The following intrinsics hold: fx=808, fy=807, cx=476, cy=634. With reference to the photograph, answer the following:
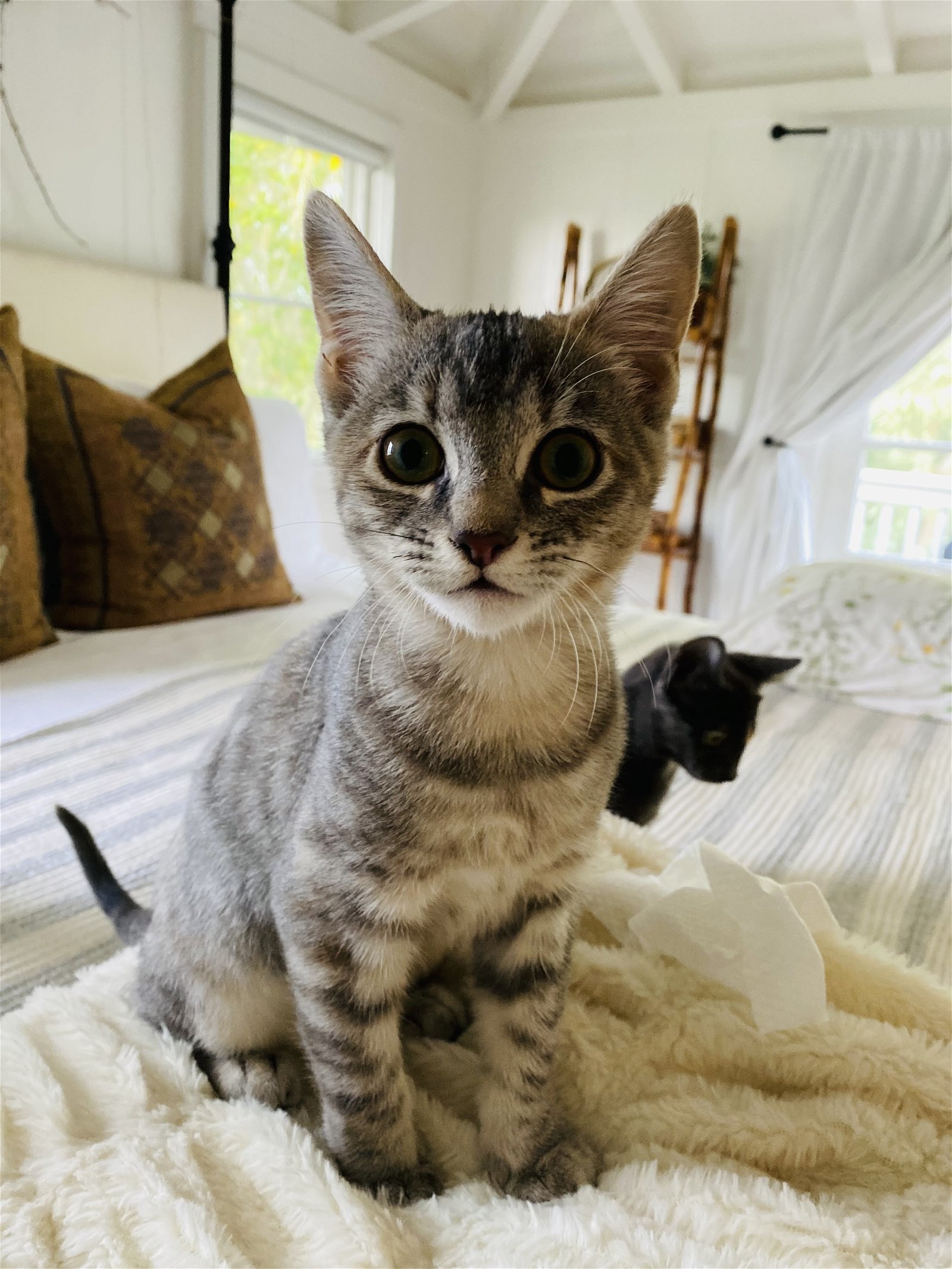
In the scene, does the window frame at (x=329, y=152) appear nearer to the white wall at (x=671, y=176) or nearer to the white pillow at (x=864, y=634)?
the white wall at (x=671, y=176)

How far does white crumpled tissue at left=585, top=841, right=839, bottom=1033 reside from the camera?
65cm

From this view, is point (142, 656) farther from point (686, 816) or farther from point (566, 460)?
point (566, 460)

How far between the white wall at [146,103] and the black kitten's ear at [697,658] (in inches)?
64.5

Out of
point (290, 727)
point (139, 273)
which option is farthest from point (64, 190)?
point (290, 727)

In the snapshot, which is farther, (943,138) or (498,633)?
(943,138)

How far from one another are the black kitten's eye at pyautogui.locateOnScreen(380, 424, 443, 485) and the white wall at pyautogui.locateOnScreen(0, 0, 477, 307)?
61.4 inches

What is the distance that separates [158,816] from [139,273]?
4.91ft

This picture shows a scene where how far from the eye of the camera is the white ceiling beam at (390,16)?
2.24m

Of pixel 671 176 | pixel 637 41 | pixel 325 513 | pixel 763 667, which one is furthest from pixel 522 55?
pixel 763 667

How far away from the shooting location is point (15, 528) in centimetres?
129

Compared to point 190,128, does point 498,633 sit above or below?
below

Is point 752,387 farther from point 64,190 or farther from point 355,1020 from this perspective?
point 355,1020

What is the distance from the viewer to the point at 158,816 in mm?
979

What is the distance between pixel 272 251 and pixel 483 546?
6.92 ft
